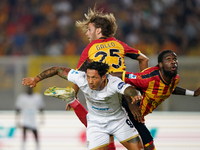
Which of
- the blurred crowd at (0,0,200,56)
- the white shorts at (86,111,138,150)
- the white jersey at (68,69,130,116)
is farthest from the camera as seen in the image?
the blurred crowd at (0,0,200,56)

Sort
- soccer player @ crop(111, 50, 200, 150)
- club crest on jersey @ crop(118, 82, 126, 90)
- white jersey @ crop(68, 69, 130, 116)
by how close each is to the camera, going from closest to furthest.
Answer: club crest on jersey @ crop(118, 82, 126, 90)
white jersey @ crop(68, 69, 130, 116)
soccer player @ crop(111, 50, 200, 150)

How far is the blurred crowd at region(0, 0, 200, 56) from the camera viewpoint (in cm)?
1202

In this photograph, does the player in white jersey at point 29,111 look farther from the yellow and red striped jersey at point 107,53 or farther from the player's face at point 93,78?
the player's face at point 93,78

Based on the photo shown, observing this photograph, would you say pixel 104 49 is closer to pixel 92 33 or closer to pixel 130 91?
pixel 92 33

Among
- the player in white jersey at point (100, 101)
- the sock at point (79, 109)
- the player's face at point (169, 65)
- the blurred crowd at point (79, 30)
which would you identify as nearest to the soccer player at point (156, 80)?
the player's face at point (169, 65)

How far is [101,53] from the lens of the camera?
4.84m

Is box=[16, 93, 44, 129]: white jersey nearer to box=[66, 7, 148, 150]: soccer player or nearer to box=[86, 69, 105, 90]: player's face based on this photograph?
box=[66, 7, 148, 150]: soccer player

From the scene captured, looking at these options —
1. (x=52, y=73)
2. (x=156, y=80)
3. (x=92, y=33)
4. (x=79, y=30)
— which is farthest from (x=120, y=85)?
(x=79, y=30)

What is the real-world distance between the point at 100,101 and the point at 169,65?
976 mm

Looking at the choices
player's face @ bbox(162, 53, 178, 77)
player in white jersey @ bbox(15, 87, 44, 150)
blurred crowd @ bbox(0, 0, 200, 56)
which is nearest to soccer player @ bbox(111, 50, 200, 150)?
player's face @ bbox(162, 53, 178, 77)

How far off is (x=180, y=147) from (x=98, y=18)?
14.7 ft

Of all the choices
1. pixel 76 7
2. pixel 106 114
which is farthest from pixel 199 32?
pixel 106 114

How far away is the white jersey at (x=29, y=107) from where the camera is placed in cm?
848

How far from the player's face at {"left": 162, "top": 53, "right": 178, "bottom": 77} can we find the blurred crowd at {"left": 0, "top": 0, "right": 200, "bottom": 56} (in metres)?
7.15
